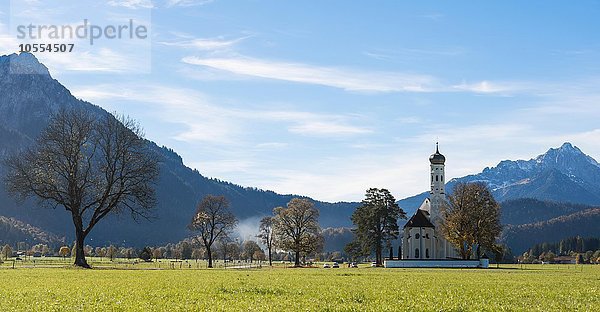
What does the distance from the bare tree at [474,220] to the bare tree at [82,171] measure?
52381 mm

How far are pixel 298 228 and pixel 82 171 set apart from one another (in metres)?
53.3

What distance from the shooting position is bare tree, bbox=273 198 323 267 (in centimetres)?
11375

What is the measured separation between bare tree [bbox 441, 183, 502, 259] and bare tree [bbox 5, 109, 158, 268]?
172ft

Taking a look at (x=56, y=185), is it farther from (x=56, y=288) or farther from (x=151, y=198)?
(x=56, y=288)

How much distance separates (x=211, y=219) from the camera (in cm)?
10619

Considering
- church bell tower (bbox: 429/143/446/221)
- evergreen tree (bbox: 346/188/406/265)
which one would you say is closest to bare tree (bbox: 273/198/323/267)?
evergreen tree (bbox: 346/188/406/265)

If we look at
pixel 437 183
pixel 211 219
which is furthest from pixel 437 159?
pixel 211 219

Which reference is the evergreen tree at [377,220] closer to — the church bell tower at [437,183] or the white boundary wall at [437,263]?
the white boundary wall at [437,263]

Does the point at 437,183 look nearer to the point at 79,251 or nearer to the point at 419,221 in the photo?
the point at 419,221

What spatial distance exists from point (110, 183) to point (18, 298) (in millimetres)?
42273

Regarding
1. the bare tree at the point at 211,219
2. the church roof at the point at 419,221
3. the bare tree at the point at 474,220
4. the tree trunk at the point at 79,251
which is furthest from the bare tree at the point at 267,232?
the tree trunk at the point at 79,251

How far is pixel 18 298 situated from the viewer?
23688 mm

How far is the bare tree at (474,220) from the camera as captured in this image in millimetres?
101812

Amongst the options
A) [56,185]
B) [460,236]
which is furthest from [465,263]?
[56,185]
